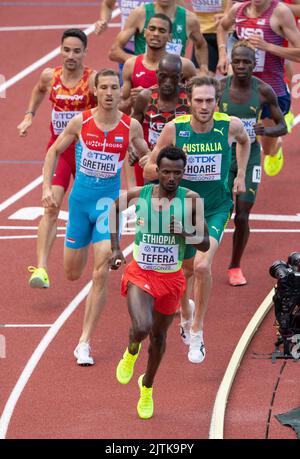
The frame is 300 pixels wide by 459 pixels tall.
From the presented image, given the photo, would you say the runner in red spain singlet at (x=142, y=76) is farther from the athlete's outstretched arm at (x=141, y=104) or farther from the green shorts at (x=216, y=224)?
the green shorts at (x=216, y=224)

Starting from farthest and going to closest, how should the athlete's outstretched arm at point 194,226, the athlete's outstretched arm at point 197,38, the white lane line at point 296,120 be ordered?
the white lane line at point 296,120 → the athlete's outstretched arm at point 197,38 → the athlete's outstretched arm at point 194,226

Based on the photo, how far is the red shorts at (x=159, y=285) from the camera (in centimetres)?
1047

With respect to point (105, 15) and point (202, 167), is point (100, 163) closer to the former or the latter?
point (202, 167)

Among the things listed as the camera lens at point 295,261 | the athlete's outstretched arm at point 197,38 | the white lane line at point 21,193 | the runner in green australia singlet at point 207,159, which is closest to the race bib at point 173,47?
the athlete's outstretched arm at point 197,38

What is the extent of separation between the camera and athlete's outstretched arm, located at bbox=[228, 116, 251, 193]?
459 inches

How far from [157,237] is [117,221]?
474mm

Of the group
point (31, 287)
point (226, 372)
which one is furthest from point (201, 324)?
point (31, 287)

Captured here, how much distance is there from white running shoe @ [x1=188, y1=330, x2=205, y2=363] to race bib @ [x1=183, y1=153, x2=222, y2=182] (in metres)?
1.19

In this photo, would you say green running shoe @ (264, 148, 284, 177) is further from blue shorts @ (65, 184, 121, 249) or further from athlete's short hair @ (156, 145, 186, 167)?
athlete's short hair @ (156, 145, 186, 167)

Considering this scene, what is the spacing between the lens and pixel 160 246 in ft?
34.3

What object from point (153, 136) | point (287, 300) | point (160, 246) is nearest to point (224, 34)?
point (153, 136)

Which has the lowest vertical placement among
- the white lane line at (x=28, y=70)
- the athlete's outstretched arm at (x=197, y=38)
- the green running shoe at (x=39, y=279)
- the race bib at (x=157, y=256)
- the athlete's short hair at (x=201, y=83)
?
the race bib at (x=157, y=256)
